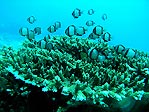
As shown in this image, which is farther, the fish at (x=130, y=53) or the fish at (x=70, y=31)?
the fish at (x=70, y=31)

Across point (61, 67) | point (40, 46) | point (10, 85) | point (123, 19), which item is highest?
point (123, 19)

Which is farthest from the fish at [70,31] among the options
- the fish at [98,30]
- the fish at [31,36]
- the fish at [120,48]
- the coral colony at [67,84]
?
the coral colony at [67,84]

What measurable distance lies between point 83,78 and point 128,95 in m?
0.72

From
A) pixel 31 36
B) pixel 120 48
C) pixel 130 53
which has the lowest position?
pixel 130 53

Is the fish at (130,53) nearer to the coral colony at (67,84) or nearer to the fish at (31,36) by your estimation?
the coral colony at (67,84)

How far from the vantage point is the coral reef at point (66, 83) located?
359cm

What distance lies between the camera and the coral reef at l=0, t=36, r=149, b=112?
3.59 m

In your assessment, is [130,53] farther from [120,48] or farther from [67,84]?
[67,84]

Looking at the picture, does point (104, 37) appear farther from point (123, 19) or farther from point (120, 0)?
point (120, 0)

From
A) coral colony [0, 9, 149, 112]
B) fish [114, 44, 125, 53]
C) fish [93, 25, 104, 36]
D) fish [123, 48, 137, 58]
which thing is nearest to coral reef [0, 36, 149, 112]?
coral colony [0, 9, 149, 112]

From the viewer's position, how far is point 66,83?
372cm

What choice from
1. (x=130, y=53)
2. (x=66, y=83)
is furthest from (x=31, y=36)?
(x=66, y=83)

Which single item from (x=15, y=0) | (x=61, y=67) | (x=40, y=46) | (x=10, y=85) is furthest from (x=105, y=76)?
(x=15, y=0)

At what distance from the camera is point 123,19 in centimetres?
14812
